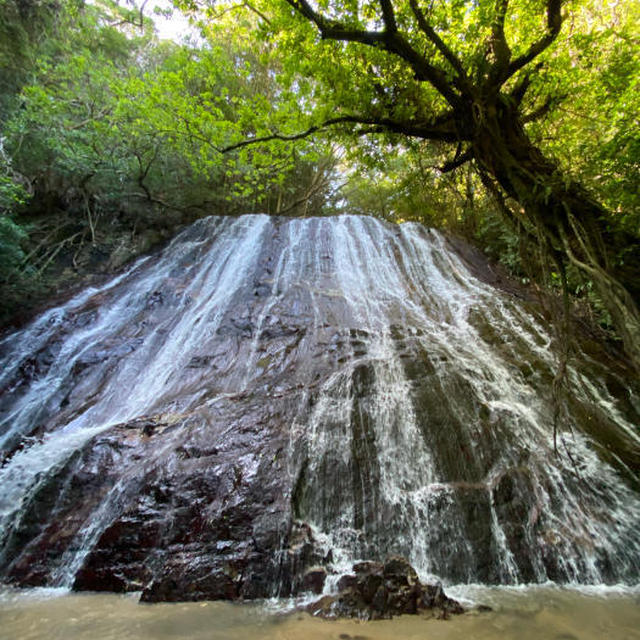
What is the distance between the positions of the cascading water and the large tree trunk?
1604 millimetres

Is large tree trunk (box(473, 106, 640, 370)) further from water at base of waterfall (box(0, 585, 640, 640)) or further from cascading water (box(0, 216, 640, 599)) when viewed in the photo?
water at base of waterfall (box(0, 585, 640, 640))

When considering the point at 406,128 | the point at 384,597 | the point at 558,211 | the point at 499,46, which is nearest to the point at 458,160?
the point at 406,128

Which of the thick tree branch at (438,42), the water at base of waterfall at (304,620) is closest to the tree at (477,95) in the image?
the thick tree branch at (438,42)

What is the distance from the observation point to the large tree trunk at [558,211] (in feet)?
8.41

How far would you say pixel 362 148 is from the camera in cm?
507

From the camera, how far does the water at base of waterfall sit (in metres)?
2.20

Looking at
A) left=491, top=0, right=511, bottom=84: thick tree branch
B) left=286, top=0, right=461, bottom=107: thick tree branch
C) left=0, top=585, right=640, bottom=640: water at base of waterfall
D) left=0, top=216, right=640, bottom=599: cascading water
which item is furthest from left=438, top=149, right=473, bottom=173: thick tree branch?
left=0, top=585, right=640, bottom=640: water at base of waterfall

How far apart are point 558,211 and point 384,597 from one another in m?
3.60

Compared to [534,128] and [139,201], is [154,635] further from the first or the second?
[139,201]

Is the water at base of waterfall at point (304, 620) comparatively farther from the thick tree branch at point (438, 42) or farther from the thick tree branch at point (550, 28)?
the thick tree branch at point (550, 28)

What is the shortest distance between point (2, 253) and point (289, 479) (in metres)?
7.86

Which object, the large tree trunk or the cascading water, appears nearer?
the large tree trunk

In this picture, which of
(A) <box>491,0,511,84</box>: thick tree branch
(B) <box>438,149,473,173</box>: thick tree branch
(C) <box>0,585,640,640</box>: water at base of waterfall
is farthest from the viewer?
(B) <box>438,149,473,173</box>: thick tree branch

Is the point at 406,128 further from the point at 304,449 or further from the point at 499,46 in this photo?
the point at 304,449
